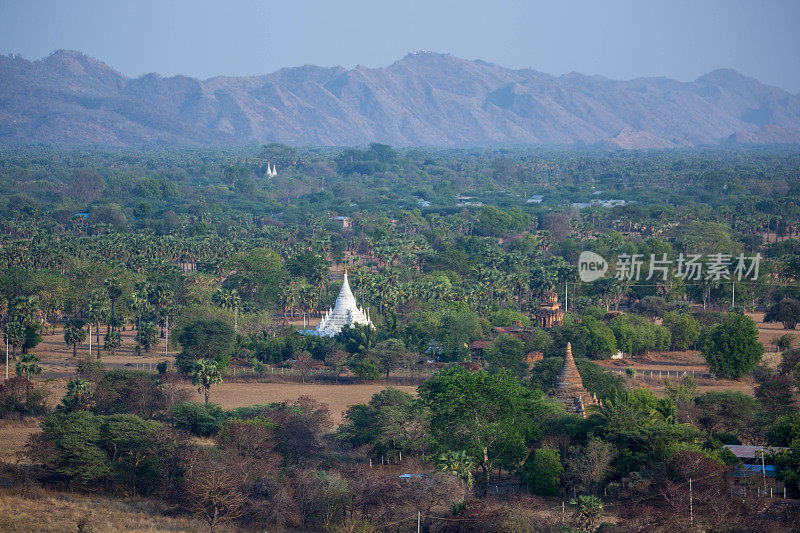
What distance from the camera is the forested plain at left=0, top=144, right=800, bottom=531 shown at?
2841 cm

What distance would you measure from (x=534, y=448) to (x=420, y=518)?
688 centimetres

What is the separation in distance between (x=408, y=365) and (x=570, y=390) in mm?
13518

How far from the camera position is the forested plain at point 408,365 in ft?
93.2

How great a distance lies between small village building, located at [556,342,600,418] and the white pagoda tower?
753 inches

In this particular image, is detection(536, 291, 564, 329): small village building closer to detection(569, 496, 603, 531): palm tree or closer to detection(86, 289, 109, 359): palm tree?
detection(86, 289, 109, 359): palm tree

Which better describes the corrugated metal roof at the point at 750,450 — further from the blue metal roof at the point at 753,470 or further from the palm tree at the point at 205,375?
the palm tree at the point at 205,375

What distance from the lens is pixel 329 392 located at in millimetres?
46000

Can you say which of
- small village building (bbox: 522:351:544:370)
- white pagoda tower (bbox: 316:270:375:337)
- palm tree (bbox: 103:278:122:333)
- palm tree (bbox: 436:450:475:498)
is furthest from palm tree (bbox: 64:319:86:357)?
palm tree (bbox: 436:450:475:498)

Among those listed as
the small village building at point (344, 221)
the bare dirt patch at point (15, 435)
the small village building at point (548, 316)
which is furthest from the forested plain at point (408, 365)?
the small village building at point (344, 221)

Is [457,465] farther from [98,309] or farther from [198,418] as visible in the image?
[98,309]

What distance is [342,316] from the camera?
55.1 meters

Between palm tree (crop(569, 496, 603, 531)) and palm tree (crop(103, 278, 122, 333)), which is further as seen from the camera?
palm tree (crop(103, 278, 122, 333))

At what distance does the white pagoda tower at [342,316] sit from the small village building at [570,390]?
19115 millimetres

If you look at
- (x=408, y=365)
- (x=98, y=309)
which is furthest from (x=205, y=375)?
(x=98, y=309)
